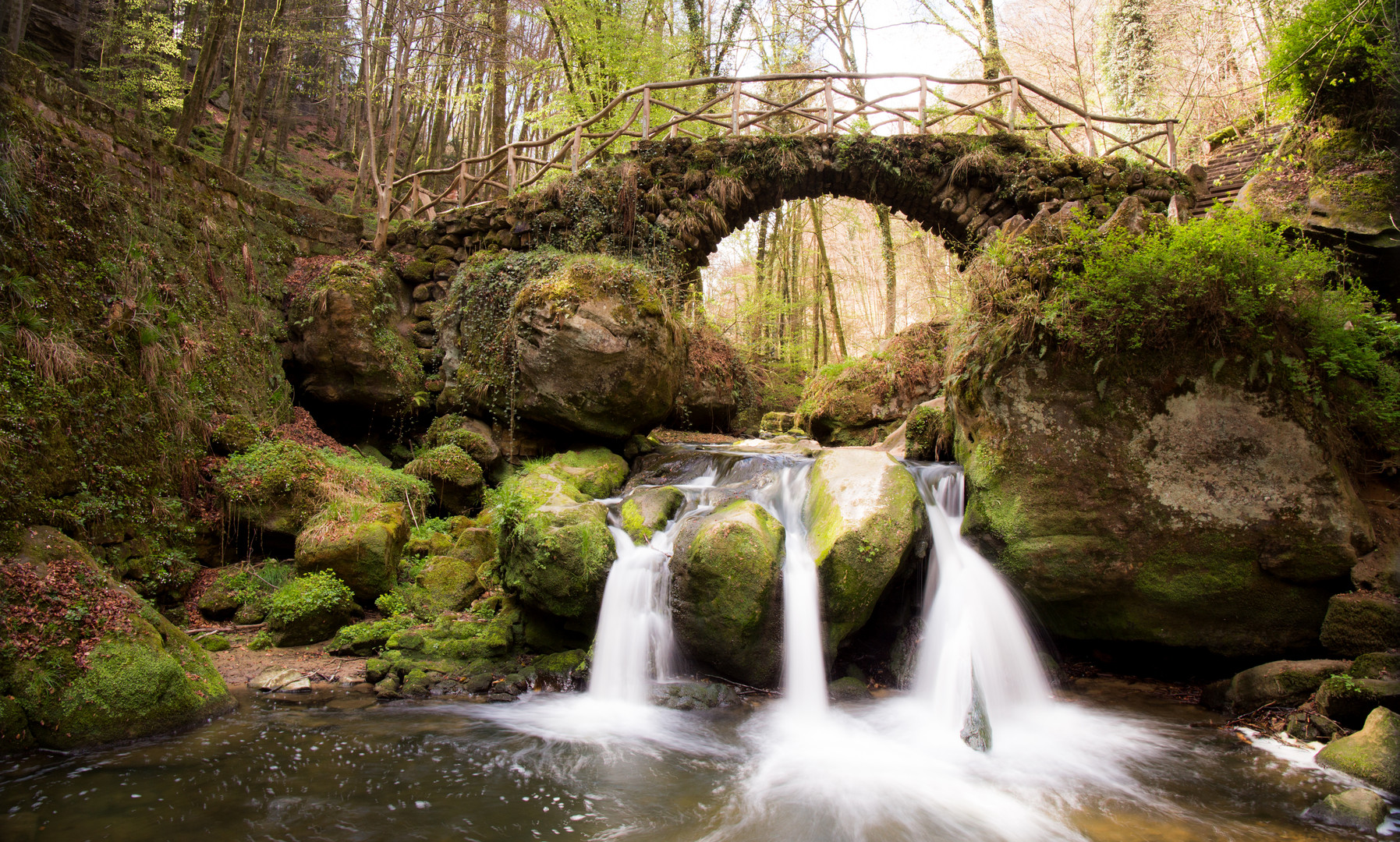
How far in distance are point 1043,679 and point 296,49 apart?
2653 cm

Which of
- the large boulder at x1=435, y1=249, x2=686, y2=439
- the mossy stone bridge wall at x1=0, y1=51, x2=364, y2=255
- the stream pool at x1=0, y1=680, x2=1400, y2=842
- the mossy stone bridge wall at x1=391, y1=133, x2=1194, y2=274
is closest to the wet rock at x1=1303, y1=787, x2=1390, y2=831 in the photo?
the stream pool at x1=0, y1=680, x2=1400, y2=842

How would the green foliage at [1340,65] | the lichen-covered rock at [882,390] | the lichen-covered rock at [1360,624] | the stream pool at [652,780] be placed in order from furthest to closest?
the lichen-covered rock at [882,390], the green foliage at [1340,65], the lichen-covered rock at [1360,624], the stream pool at [652,780]

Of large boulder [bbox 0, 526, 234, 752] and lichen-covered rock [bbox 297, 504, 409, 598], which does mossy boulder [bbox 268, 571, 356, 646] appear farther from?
large boulder [bbox 0, 526, 234, 752]

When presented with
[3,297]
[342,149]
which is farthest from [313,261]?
[342,149]

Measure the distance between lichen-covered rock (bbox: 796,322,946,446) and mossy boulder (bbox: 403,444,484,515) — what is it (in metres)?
6.43

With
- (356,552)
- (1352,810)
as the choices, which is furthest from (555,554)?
(1352,810)

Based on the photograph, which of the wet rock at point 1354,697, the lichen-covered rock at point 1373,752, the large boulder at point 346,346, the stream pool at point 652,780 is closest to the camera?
the stream pool at point 652,780

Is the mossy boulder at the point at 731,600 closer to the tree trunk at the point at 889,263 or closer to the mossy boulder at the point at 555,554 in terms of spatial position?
the mossy boulder at the point at 555,554

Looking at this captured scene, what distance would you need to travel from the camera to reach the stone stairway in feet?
31.4

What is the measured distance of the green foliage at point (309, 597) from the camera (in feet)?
19.6

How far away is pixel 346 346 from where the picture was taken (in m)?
9.10

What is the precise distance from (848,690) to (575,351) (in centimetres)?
510

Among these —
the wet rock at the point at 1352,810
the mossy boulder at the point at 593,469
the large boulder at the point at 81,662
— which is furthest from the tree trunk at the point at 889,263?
the large boulder at the point at 81,662

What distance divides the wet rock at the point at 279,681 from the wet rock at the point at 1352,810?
688 cm
